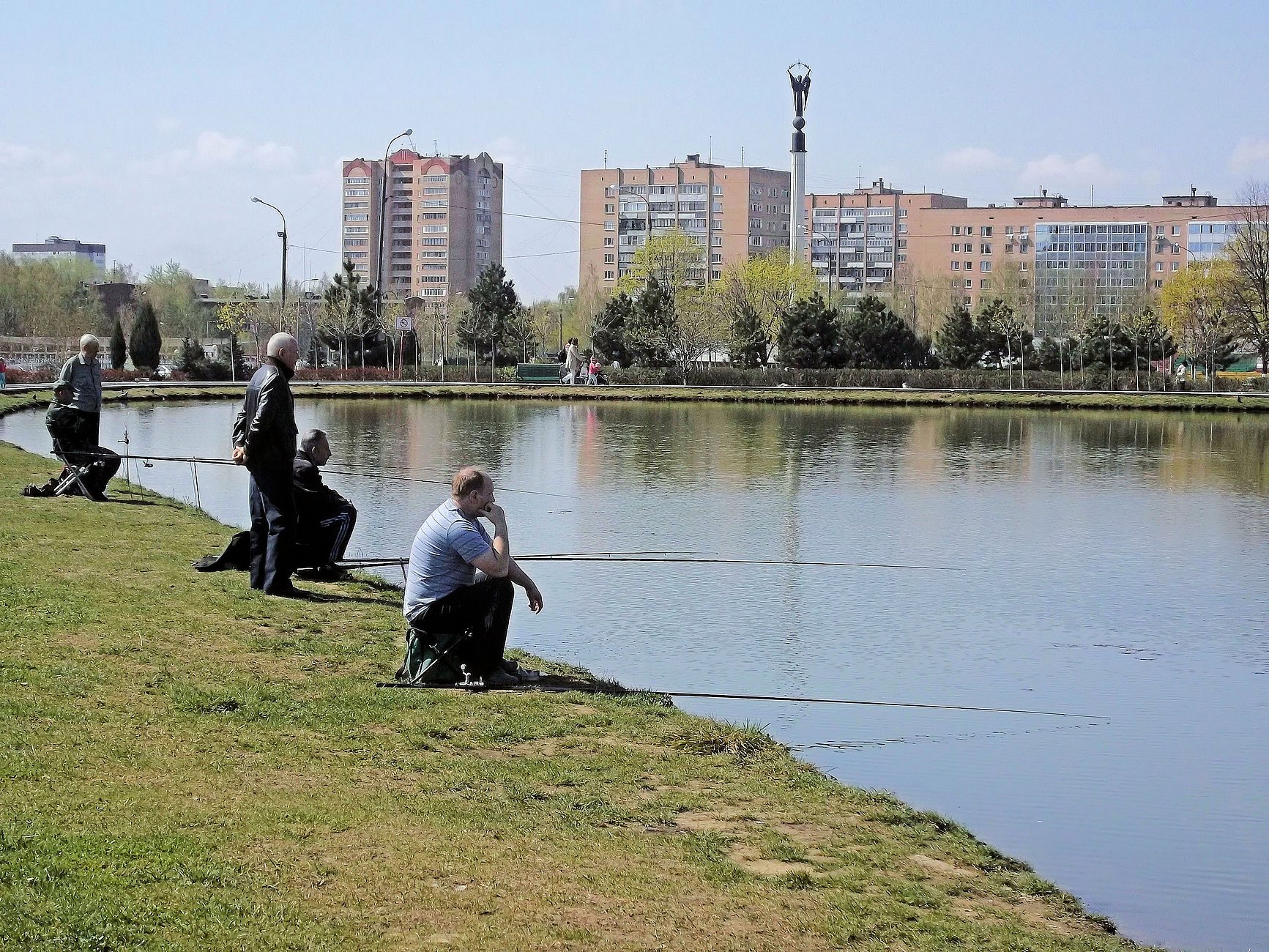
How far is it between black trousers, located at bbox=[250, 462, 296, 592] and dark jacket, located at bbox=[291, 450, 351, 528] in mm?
628

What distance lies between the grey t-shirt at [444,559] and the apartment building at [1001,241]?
12191 cm

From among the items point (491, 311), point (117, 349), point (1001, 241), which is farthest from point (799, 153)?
point (1001, 241)

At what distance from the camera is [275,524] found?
1127 cm

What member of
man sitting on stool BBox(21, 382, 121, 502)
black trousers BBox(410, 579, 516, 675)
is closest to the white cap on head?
black trousers BBox(410, 579, 516, 675)

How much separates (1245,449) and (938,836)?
1211 inches

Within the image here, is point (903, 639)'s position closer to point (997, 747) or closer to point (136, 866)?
point (997, 747)

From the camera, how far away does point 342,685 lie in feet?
27.9

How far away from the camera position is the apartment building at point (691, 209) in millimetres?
169000

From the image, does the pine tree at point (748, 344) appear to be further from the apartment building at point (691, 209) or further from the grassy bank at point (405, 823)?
the apartment building at point (691, 209)

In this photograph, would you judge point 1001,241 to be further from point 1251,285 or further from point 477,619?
point 477,619

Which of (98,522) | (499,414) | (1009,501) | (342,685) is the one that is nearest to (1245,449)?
(1009,501)

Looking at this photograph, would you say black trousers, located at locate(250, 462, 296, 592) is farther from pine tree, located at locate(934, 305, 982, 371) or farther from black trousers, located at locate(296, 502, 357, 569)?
pine tree, located at locate(934, 305, 982, 371)

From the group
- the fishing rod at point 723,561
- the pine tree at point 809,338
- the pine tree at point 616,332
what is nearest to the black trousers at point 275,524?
the fishing rod at point 723,561

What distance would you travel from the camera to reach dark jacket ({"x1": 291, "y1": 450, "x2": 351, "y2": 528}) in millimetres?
12203
